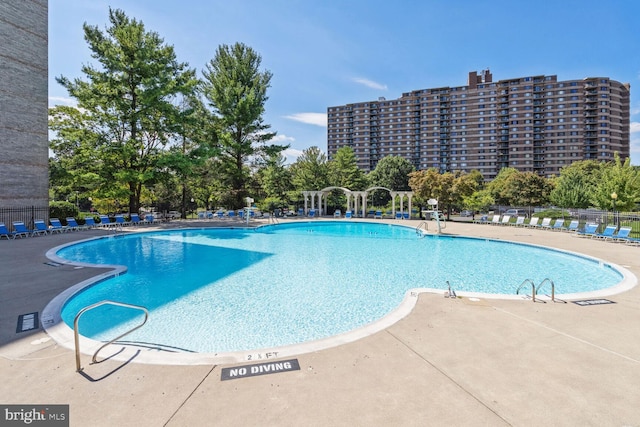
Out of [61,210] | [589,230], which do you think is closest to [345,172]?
[589,230]

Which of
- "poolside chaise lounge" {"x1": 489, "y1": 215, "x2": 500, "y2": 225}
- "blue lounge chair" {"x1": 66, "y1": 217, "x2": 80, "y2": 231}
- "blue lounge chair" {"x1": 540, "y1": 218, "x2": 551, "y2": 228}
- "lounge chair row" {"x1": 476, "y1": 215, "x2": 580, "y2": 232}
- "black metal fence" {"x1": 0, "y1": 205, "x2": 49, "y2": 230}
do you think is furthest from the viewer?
"poolside chaise lounge" {"x1": 489, "y1": 215, "x2": 500, "y2": 225}

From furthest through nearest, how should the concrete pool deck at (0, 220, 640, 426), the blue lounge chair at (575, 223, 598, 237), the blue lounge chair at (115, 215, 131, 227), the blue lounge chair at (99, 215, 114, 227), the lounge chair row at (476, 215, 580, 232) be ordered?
the blue lounge chair at (115, 215, 131, 227) < the blue lounge chair at (99, 215, 114, 227) < the lounge chair row at (476, 215, 580, 232) < the blue lounge chair at (575, 223, 598, 237) < the concrete pool deck at (0, 220, 640, 426)

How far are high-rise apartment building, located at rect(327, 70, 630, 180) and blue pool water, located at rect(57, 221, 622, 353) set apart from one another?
80.3m

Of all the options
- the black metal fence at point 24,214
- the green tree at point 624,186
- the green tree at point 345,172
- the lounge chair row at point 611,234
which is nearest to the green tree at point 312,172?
the green tree at point 345,172

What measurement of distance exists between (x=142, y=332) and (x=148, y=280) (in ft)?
13.7

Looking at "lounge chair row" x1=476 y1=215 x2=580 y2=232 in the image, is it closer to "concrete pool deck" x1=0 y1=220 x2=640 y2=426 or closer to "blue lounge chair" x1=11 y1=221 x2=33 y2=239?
"concrete pool deck" x1=0 y1=220 x2=640 y2=426

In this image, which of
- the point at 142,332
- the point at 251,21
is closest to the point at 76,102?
the point at 251,21

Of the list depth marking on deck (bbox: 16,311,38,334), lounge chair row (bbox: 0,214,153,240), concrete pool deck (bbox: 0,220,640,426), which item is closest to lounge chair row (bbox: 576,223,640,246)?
concrete pool deck (bbox: 0,220,640,426)

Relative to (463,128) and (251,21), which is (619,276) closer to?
(251,21)

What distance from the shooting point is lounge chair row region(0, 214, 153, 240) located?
1593cm

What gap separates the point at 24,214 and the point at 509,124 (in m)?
97.5

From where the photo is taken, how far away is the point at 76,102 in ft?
76.6

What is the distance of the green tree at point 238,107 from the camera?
29.5 meters

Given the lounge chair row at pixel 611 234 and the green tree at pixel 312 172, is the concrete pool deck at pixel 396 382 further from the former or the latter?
the green tree at pixel 312 172
